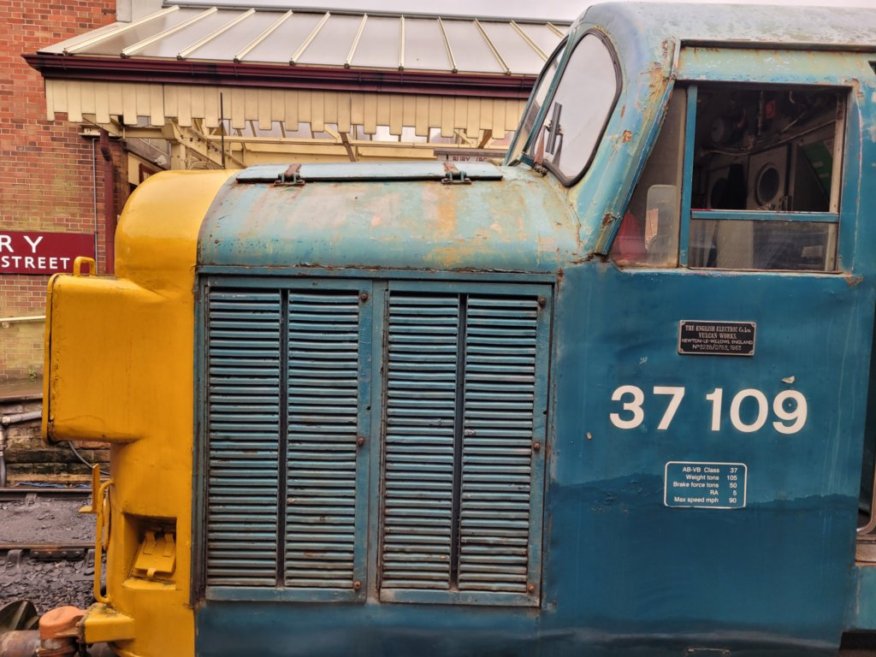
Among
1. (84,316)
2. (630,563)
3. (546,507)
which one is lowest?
(630,563)

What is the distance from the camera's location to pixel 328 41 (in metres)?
8.73

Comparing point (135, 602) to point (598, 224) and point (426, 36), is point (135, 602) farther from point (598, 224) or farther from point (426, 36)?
point (426, 36)

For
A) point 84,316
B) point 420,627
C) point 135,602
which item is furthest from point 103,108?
point 420,627

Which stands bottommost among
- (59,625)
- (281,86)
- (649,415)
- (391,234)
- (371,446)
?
(59,625)

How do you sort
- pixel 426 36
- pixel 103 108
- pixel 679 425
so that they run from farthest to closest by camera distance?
1. pixel 426 36
2. pixel 103 108
3. pixel 679 425

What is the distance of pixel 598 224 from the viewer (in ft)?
7.97

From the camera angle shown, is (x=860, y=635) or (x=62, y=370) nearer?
(x=62, y=370)

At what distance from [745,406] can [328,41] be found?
7.91 m

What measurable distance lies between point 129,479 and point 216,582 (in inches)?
19.9

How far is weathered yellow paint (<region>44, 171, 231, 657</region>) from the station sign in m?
8.24

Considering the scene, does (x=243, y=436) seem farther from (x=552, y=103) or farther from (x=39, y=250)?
(x=39, y=250)

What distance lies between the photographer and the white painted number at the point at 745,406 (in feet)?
7.89

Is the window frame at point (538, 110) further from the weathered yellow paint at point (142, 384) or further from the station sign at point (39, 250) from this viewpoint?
the station sign at point (39, 250)

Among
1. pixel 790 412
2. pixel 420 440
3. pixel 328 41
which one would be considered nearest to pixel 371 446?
pixel 420 440
